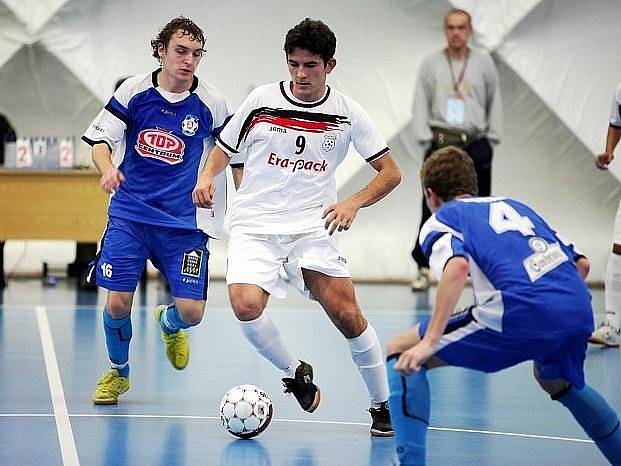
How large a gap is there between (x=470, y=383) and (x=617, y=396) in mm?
836

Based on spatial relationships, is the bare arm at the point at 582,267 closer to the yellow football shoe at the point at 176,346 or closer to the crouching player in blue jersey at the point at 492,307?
the crouching player in blue jersey at the point at 492,307

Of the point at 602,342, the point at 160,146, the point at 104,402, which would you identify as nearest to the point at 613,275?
the point at 602,342

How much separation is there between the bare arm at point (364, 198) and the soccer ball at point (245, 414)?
781 millimetres

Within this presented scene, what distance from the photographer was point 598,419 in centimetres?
452

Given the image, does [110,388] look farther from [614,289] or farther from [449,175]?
[614,289]

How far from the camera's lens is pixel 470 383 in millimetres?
7211

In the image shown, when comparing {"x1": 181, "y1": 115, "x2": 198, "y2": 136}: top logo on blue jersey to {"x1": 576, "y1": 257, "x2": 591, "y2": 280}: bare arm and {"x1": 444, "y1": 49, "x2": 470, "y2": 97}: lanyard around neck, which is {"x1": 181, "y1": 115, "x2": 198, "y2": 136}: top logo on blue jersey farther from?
{"x1": 444, "y1": 49, "x2": 470, "y2": 97}: lanyard around neck

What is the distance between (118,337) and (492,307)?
2.54 metres

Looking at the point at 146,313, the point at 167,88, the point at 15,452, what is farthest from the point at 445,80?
the point at 15,452

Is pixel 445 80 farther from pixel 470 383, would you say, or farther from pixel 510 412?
pixel 510 412

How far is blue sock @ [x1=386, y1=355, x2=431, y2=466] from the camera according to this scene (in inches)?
174

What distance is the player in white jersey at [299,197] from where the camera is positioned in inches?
222

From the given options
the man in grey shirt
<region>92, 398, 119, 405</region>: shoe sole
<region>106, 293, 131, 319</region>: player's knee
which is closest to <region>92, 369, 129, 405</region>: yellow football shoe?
<region>92, 398, 119, 405</region>: shoe sole

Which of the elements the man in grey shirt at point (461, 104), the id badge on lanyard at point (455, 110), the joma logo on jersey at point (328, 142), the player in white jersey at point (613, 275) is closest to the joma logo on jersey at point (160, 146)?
the joma logo on jersey at point (328, 142)
